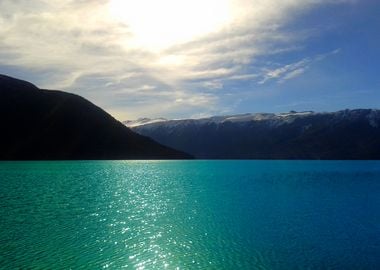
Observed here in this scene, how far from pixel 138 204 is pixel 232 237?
92.0 ft

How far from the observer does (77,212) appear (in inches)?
2334

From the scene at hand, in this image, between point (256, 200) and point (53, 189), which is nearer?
point (256, 200)

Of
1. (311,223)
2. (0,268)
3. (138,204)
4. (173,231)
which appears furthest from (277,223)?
(0,268)

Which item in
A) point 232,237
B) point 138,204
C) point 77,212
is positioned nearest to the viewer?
point 232,237

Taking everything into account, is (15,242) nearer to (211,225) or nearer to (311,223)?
(211,225)

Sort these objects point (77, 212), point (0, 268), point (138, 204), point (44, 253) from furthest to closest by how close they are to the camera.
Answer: point (138, 204) < point (77, 212) < point (44, 253) < point (0, 268)

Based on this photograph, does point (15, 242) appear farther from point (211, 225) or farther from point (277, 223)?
point (277, 223)

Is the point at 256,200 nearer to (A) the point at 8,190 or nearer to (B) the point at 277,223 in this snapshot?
(B) the point at 277,223

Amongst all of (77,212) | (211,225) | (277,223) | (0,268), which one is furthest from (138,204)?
(0,268)

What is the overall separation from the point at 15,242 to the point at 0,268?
8443 mm

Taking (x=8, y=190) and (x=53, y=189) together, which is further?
(x=53, y=189)

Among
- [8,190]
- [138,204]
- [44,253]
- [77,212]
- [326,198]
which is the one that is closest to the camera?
[44,253]

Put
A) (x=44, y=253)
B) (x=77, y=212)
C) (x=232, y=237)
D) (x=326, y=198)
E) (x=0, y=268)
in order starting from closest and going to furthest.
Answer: (x=0, y=268), (x=44, y=253), (x=232, y=237), (x=77, y=212), (x=326, y=198)

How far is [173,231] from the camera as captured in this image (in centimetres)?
4747
